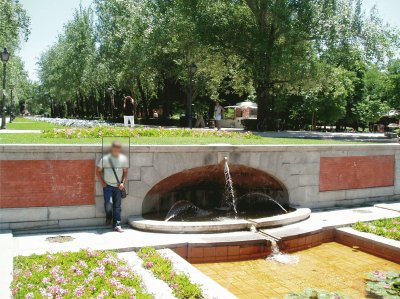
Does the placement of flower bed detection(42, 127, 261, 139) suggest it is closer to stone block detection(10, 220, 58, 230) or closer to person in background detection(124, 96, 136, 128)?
stone block detection(10, 220, 58, 230)

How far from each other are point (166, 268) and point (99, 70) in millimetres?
37439

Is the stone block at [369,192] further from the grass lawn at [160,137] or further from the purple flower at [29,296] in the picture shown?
the purple flower at [29,296]

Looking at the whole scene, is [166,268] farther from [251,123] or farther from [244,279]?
[251,123]

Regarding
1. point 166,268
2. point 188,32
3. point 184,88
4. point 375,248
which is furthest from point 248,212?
point 184,88

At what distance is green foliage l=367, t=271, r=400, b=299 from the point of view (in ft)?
21.6

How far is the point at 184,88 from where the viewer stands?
3609 cm

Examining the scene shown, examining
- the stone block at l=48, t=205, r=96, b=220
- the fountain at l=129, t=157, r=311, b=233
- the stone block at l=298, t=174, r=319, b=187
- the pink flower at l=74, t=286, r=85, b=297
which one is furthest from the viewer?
the stone block at l=298, t=174, r=319, b=187

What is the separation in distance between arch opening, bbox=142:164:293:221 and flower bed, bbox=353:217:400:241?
81.0 inches

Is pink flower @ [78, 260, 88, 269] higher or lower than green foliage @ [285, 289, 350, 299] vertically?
higher

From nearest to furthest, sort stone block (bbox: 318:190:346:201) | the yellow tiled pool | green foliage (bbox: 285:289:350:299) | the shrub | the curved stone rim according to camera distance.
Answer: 1. green foliage (bbox: 285:289:350:299)
2. the yellow tiled pool
3. the curved stone rim
4. stone block (bbox: 318:190:346:201)
5. the shrub

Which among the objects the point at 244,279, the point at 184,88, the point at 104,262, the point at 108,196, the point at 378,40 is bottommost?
the point at 244,279

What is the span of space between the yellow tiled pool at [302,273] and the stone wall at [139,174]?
283 centimetres

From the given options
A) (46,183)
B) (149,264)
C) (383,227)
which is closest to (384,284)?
(383,227)

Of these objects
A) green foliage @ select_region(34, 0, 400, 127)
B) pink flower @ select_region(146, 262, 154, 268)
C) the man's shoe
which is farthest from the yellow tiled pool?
green foliage @ select_region(34, 0, 400, 127)
